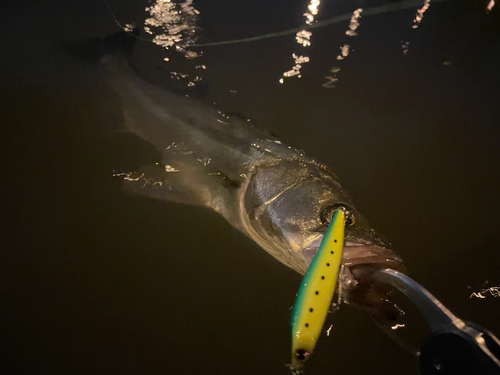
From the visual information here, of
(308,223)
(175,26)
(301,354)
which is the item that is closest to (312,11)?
(175,26)

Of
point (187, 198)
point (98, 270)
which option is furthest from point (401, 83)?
point (98, 270)

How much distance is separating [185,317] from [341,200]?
1.24 metres

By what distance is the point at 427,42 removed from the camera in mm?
3725

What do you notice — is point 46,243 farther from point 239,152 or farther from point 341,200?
point 341,200

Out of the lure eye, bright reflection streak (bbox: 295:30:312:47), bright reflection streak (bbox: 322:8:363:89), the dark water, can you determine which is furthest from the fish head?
bright reflection streak (bbox: 295:30:312:47)

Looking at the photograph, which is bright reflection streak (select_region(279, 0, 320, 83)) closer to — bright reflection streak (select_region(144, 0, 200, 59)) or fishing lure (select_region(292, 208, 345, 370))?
bright reflection streak (select_region(144, 0, 200, 59))

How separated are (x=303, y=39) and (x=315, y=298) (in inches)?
119

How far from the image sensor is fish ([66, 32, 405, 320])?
1.90 m

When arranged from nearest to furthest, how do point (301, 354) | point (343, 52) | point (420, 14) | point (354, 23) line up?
point (301, 354) → point (343, 52) → point (354, 23) → point (420, 14)

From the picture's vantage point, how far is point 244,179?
256 centimetres

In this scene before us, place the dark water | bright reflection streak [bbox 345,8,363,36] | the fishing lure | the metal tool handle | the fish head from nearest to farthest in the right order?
1. the metal tool handle
2. the fishing lure
3. the fish head
4. the dark water
5. bright reflection streak [bbox 345,8,363,36]

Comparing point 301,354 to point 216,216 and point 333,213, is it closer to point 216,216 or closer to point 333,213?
point 333,213

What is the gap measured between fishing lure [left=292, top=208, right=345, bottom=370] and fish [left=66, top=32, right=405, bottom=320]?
0.26 feet

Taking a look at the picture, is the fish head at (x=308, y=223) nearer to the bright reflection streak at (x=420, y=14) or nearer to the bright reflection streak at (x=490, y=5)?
the bright reflection streak at (x=420, y=14)
